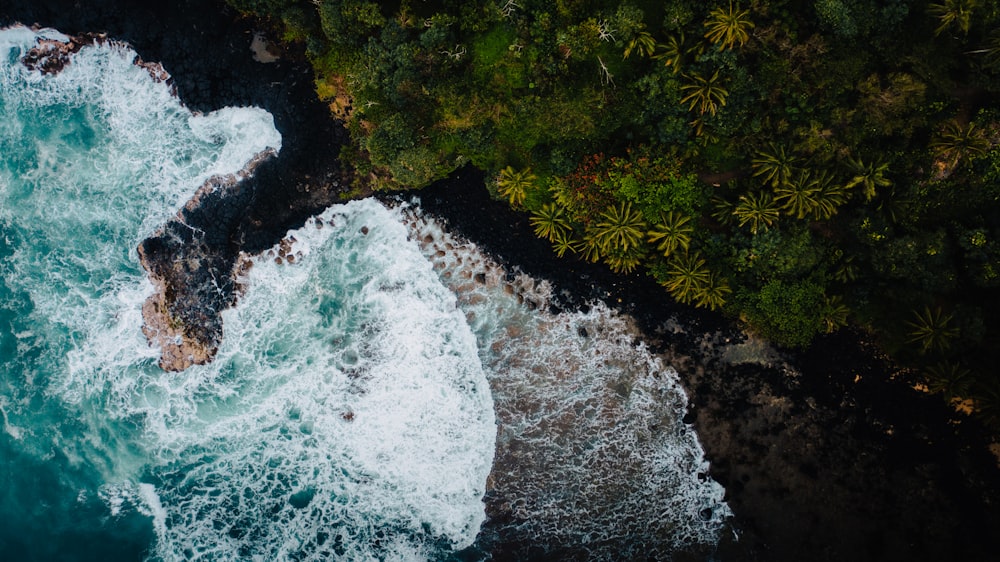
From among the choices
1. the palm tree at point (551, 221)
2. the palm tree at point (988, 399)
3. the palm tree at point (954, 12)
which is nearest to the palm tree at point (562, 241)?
the palm tree at point (551, 221)

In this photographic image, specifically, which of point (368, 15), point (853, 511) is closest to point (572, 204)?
point (368, 15)

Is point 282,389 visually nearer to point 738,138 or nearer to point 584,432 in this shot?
point 584,432

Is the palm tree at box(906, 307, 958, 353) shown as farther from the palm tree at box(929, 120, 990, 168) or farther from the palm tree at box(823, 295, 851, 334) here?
the palm tree at box(929, 120, 990, 168)

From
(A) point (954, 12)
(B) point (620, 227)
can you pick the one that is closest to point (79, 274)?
(B) point (620, 227)

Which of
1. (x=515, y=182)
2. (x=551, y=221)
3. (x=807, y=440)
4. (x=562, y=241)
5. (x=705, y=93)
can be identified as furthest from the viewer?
(x=807, y=440)

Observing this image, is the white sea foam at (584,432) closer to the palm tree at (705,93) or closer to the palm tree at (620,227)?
the palm tree at (620,227)

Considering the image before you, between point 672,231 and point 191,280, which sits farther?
point 191,280

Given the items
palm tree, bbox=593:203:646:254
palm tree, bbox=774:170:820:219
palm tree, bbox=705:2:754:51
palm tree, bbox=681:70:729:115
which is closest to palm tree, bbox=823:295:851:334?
palm tree, bbox=774:170:820:219

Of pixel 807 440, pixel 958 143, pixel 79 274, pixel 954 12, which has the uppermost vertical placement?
pixel 79 274
